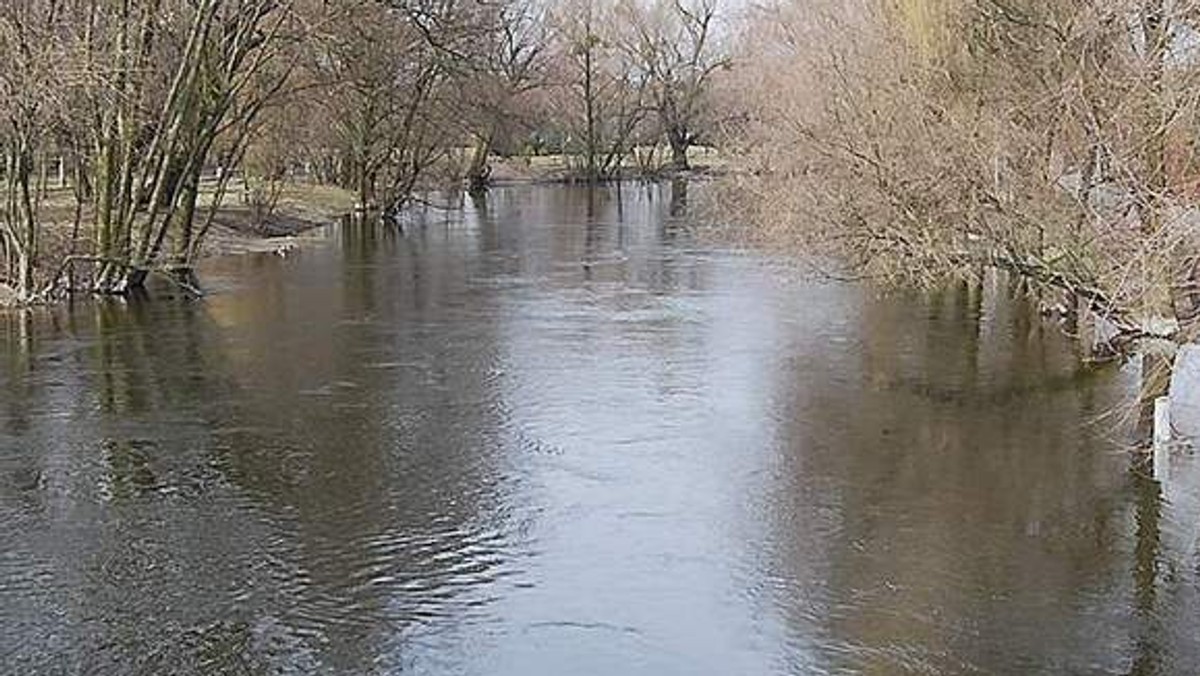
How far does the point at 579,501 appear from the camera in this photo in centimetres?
1102

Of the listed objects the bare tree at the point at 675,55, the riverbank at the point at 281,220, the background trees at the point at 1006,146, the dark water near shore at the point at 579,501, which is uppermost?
the bare tree at the point at 675,55

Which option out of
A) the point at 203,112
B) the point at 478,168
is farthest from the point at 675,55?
the point at 203,112

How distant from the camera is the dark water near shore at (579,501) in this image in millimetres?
8352

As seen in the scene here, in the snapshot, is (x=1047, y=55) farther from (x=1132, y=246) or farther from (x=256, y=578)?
(x=256, y=578)

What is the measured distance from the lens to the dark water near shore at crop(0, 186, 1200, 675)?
27.4 ft

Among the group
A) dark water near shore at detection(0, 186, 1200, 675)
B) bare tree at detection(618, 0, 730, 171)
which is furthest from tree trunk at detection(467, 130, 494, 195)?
dark water near shore at detection(0, 186, 1200, 675)

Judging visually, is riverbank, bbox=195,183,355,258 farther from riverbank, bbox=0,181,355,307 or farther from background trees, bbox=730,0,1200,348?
background trees, bbox=730,0,1200,348

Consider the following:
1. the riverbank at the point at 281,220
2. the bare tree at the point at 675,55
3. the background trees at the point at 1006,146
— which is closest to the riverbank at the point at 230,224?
the riverbank at the point at 281,220

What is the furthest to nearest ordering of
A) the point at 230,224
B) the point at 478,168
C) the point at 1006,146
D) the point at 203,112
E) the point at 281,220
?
the point at 478,168
the point at 281,220
the point at 230,224
the point at 203,112
the point at 1006,146

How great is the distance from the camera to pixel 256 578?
931 cm

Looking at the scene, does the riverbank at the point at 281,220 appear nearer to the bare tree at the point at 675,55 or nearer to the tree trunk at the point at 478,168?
the tree trunk at the point at 478,168

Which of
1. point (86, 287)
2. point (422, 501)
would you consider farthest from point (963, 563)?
point (86, 287)

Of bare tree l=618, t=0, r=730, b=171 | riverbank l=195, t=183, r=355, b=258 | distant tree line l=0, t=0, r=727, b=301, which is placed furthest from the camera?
bare tree l=618, t=0, r=730, b=171

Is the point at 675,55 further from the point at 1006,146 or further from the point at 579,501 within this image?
the point at 579,501
